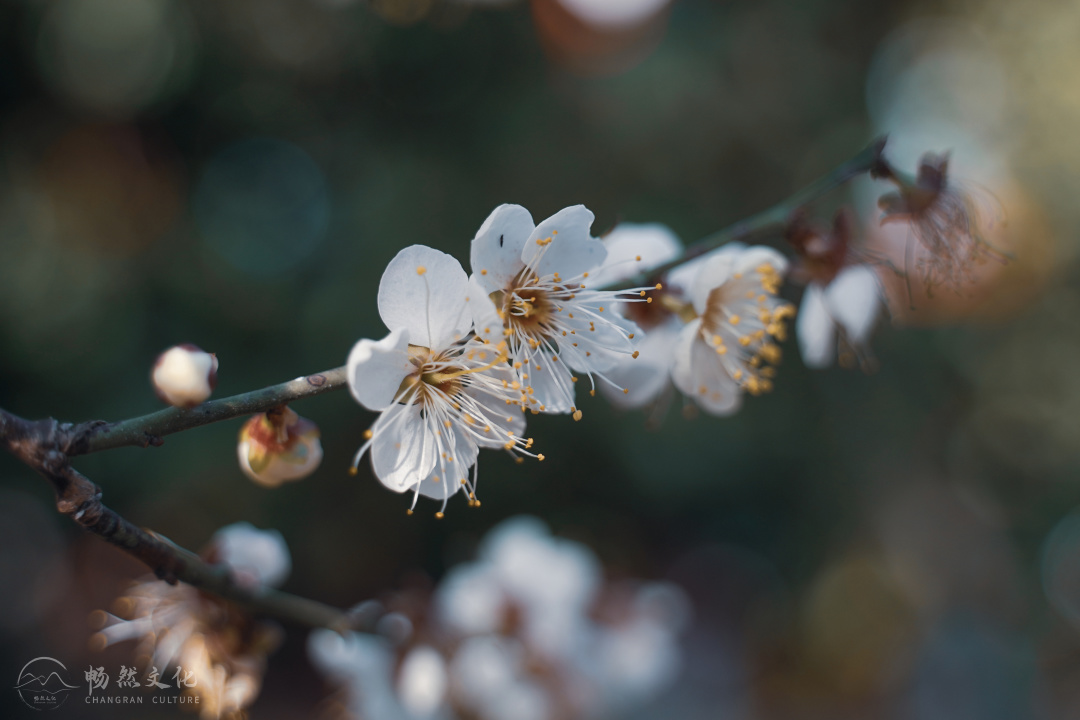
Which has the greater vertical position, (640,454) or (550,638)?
(640,454)

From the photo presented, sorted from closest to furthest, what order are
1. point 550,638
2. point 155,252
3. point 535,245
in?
point 535,245 → point 550,638 → point 155,252

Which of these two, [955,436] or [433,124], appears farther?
[955,436]

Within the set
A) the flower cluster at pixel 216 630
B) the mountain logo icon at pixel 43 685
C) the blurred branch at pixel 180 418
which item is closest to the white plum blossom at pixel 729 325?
the blurred branch at pixel 180 418

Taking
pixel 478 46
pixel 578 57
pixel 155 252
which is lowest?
pixel 155 252

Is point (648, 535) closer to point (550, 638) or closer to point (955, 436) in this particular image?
point (955, 436)

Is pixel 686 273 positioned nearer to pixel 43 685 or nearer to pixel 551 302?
pixel 551 302

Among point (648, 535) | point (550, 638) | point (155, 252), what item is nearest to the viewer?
point (550, 638)

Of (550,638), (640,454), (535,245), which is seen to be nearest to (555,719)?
(550,638)
